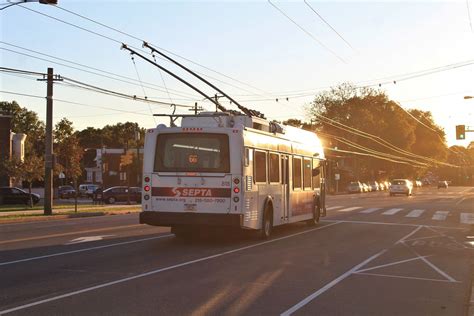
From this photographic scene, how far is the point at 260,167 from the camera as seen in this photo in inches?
609

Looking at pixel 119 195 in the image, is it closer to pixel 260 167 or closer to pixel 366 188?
pixel 260 167

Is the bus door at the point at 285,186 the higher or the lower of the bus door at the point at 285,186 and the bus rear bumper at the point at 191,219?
the higher

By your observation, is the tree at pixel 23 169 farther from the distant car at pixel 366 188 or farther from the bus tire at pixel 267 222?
the distant car at pixel 366 188

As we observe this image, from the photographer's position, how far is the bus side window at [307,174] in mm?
19594

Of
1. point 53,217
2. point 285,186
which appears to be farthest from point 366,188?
point 285,186

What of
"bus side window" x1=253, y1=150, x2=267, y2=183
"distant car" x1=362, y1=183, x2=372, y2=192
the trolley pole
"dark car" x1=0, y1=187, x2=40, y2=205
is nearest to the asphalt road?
"bus side window" x1=253, y1=150, x2=267, y2=183

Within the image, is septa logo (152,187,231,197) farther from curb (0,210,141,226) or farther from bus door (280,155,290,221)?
curb (0,210,141,226)

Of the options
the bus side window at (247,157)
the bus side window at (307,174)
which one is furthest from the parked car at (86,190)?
the bus side window at (247,157)

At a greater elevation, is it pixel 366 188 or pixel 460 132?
pixel 460 132

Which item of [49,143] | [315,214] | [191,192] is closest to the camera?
[191,192]

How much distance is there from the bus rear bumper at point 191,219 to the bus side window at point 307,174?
6097 millimetres

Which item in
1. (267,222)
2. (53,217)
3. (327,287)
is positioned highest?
(267,222)

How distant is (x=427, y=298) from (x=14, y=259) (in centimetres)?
757

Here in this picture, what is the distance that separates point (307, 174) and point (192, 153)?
21.4 ft
